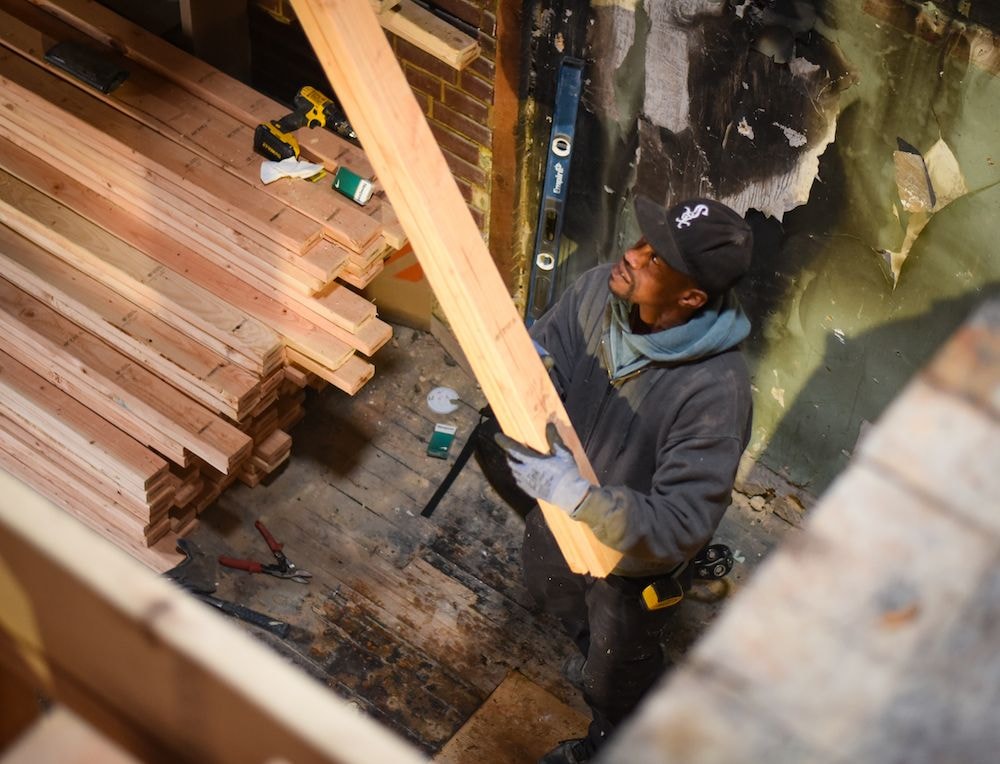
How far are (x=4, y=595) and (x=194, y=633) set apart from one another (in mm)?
211

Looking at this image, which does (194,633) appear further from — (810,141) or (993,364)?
(810,141)

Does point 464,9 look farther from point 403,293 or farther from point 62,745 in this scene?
point 62,745

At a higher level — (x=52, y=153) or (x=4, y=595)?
(x=4, y=595)


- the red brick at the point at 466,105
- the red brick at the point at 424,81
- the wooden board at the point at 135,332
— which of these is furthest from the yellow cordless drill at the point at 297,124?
the wooden board at the point at 135,332

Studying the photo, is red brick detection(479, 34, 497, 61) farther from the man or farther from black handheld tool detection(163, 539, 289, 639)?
black handheld tool detection(163, 539, 289, 639)

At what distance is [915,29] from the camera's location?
3.90m

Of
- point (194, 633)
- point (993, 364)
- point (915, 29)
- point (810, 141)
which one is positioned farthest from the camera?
point (810, 141)

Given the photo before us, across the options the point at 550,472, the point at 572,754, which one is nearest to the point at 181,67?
the point at 550,472

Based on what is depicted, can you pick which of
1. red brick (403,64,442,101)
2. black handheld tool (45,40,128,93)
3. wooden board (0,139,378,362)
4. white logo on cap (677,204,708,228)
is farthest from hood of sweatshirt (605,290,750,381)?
black handheld tool (45,40,128,93)

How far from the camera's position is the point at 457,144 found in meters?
5.13

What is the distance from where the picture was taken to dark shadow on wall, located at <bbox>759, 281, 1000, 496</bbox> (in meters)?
4.49

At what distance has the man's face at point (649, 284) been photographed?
362cm

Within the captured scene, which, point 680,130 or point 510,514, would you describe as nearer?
point 680,130

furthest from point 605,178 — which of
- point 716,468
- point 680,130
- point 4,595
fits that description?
point 4,595
